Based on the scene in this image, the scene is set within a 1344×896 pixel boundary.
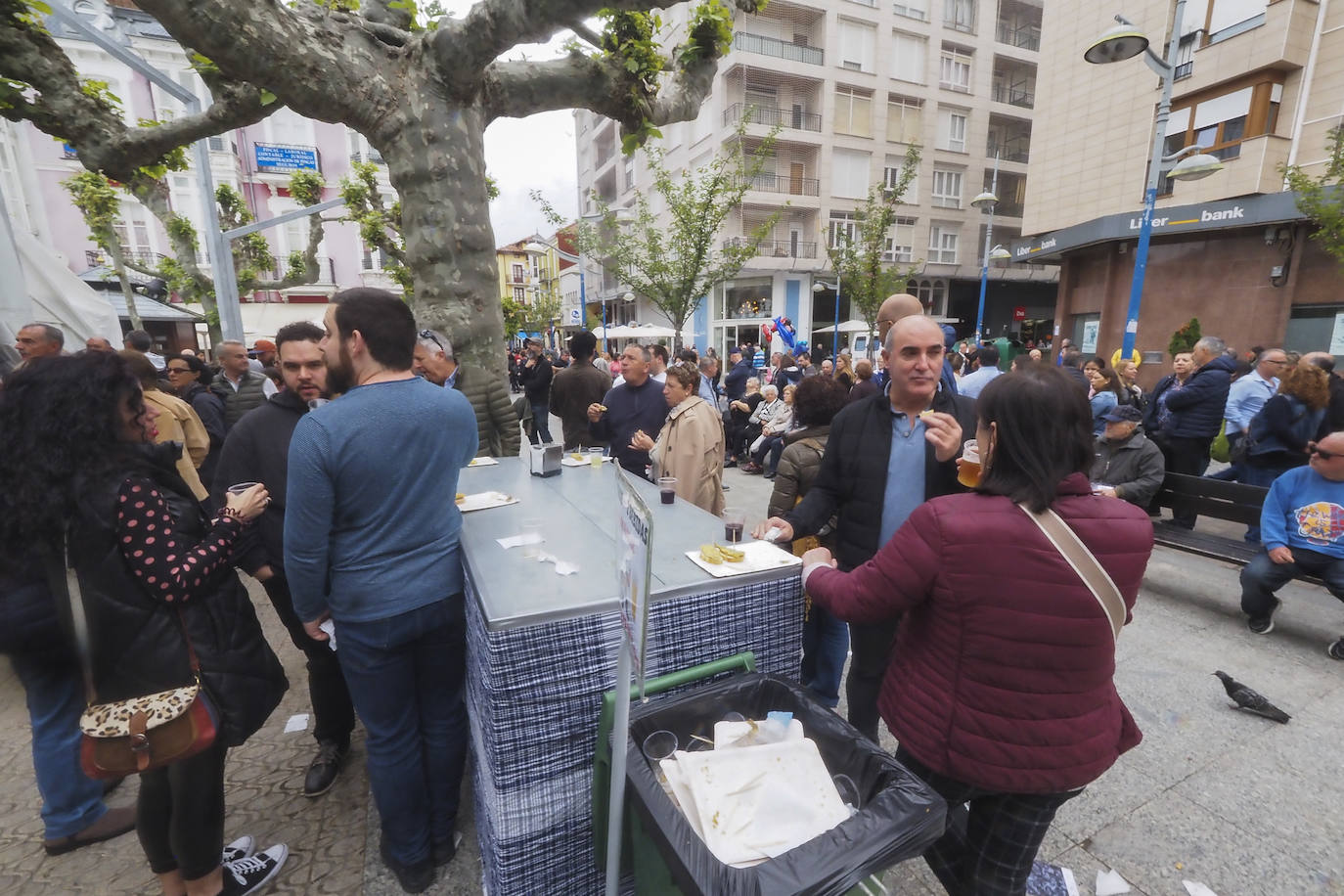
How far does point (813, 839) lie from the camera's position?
119 centimetres

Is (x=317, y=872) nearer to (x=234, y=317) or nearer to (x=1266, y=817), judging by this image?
(x=1266, y=817)

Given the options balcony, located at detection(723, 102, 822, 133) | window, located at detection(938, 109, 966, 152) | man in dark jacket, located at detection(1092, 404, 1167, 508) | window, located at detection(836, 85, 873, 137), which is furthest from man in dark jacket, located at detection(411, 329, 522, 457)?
window, located at detection(938, 109, 966, 152)

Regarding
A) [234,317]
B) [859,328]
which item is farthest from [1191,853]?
[859,328]

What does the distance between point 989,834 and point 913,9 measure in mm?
34506

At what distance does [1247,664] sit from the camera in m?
3.63

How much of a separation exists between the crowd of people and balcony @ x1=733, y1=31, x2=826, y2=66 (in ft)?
87.2

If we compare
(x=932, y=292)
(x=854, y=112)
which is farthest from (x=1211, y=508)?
(x=932, y=292)

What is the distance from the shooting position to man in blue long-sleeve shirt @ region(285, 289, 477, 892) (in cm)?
183

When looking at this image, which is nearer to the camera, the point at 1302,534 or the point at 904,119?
the point at 1302,534

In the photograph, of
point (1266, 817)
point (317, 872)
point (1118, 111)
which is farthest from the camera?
point (1118, 111)

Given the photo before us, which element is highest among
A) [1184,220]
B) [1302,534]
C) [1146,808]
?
[1184,220]

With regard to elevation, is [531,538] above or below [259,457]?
below

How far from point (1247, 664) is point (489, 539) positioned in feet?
15.1

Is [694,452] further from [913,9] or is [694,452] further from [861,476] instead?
[913,9]
